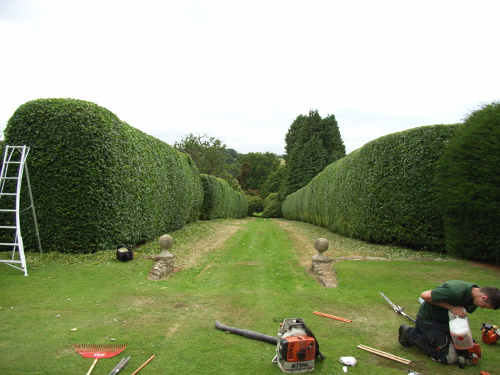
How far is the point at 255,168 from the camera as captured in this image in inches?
3775

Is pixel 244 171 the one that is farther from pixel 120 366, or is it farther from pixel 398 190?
pixel 120 366

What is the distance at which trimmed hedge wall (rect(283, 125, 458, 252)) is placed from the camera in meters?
9.59

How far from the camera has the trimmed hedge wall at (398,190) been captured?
9586 millimetres

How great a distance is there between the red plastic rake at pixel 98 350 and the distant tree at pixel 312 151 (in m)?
40.6

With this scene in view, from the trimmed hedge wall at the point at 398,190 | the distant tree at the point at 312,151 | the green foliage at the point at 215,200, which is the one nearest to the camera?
the trimmed hedge wall at the point at 398,190

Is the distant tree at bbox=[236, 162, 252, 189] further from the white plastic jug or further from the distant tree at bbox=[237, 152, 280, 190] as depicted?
the white plastic jug

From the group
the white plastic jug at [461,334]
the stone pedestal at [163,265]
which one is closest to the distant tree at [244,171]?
the stone pedestal at [163,265]

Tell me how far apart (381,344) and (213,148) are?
4454 cm

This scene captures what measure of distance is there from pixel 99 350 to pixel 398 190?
946 centimetres

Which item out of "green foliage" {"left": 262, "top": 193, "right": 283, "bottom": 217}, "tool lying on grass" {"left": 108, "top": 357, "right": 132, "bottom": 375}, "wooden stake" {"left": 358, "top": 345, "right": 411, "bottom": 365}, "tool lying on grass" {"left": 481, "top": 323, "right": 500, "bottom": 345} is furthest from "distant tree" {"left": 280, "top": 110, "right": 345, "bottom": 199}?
"tool lying on grass" {"left": 108, "top": 357, "right": 132, "bottom": 375}

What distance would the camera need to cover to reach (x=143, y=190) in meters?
11.4

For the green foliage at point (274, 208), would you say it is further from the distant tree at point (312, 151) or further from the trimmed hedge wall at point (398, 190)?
the trimmed hedge wall at point (398, 190)

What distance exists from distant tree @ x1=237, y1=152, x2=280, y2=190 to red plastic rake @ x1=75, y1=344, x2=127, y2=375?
86.2m

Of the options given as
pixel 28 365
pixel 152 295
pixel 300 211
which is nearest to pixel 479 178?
pixel 152 295
